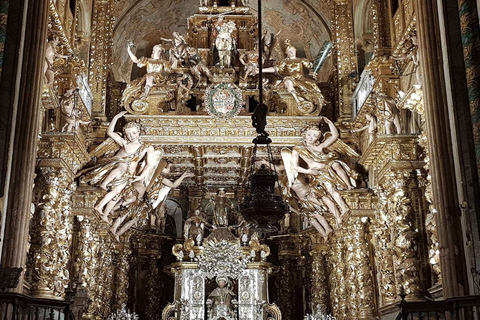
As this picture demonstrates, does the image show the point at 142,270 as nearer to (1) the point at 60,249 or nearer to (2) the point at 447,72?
(1) the point at 60,249

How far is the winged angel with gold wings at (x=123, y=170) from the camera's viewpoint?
→ 16.1m

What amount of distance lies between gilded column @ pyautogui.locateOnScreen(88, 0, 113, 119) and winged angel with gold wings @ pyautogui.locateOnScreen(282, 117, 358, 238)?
4.90 metres

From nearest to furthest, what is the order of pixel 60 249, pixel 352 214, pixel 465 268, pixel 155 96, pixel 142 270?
pixel 465 268
pixel 60 249
pixel 352 214
pixel 155 96
pixel 142 270

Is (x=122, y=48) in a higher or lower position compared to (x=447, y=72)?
higher

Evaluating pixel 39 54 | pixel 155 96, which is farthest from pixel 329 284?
pixel 39 54

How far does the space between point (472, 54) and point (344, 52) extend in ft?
29.4

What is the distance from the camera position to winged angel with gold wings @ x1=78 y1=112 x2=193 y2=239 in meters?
16.1

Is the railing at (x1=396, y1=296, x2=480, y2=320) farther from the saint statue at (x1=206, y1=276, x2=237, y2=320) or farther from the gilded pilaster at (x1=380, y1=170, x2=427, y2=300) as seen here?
the saint statue at (x1=206, y1=276, x2=237, y2=320)

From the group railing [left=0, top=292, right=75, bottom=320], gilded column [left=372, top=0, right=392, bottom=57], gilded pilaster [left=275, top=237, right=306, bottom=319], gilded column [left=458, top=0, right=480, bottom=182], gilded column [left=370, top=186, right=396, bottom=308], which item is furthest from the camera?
gilded pilaster [left=275, top=237, right=306, bottom=319]

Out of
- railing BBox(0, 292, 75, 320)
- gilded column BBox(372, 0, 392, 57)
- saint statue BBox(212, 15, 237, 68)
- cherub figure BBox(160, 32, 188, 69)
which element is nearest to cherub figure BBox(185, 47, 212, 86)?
cherub figure BBox(160, 32, 188, 69)

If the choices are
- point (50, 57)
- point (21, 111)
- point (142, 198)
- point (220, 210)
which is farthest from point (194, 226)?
point (21, 111)

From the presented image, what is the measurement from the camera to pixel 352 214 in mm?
15805

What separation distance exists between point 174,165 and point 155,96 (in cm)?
259

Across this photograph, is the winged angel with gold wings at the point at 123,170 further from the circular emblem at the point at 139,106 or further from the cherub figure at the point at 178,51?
the cherub figure at the point at 178,51
